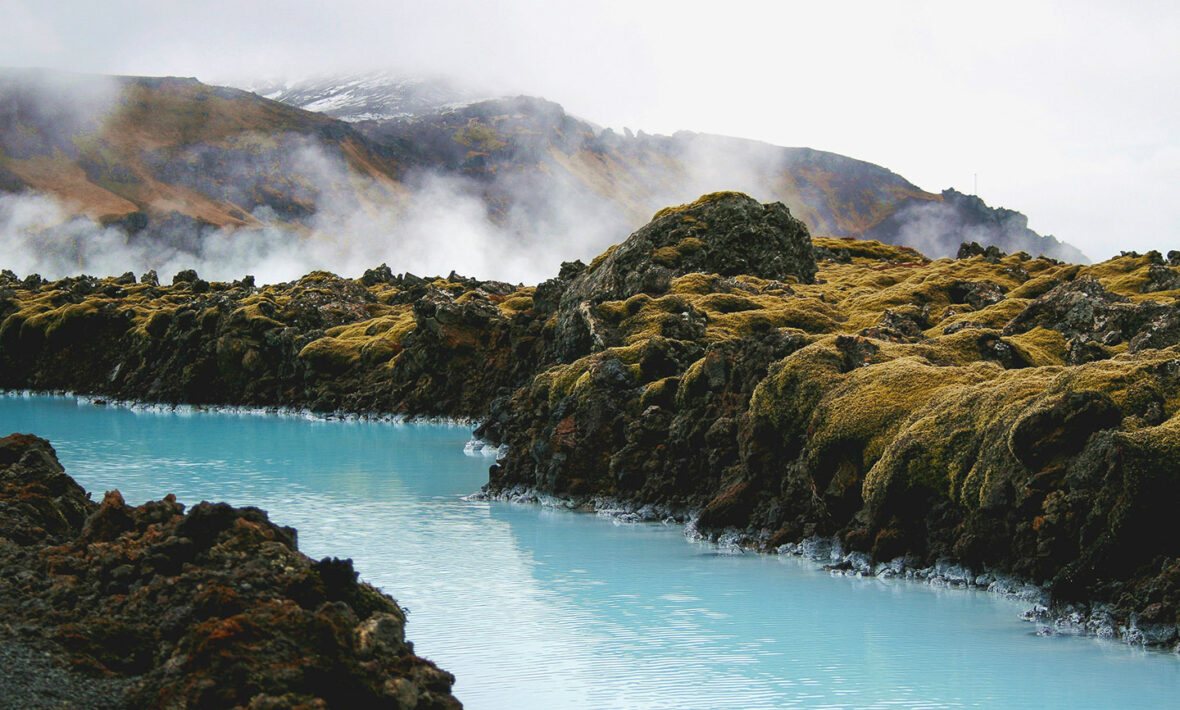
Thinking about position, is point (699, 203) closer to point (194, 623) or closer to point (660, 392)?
point (660, 392)

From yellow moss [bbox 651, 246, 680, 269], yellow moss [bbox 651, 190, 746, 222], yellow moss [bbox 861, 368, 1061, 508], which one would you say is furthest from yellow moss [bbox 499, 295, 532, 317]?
yellow moss [bbox 861, 368, 1061, 508]

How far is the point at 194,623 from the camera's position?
1116 centimetres

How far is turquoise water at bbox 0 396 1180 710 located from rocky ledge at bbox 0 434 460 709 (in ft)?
12.2

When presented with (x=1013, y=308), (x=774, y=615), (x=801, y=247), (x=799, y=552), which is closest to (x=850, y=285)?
(x=801, y=247)

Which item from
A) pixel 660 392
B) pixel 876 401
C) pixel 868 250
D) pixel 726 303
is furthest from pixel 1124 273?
pixel 876 401

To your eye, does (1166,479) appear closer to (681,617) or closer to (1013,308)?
(681,617)

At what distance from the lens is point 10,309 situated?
98125 millimetres

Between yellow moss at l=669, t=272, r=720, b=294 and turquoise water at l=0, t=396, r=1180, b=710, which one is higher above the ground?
yellow moss at l=669, t=272, r=720, b=294

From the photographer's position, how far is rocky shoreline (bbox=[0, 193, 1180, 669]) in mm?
17750

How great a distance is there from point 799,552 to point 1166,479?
29.0 feet

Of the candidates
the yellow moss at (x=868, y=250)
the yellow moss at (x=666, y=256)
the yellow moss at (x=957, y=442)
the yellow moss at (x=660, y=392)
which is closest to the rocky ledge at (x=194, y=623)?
the yellow moss at (x=957, y=442)

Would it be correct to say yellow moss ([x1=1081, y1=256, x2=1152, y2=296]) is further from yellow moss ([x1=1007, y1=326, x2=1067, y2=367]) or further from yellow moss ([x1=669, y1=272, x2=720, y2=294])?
yellow moss ([x1=669, y1=272, x2=720, y2=294])

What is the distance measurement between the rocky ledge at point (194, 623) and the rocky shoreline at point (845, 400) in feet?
37.2

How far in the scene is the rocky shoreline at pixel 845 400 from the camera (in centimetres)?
1775
